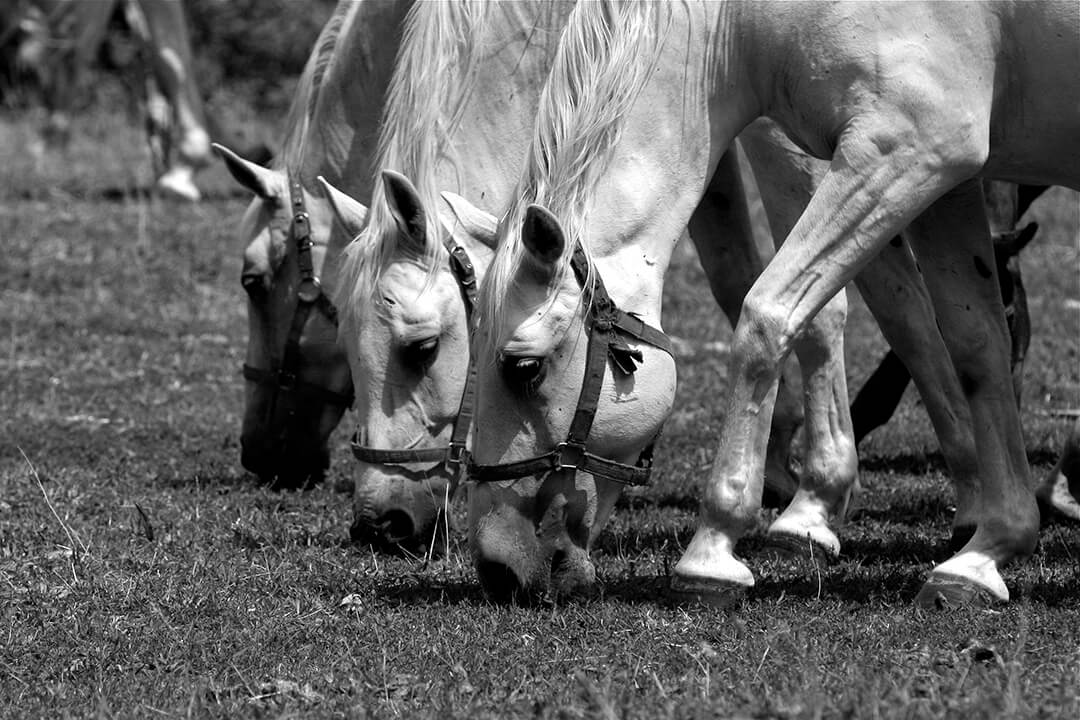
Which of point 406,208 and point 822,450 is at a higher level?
point 406,208

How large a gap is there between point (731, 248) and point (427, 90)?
4.68ft

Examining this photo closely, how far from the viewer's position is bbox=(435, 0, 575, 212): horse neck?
5.41 metres

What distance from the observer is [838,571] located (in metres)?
4.75

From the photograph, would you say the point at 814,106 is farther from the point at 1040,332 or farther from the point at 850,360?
the point at 1040,332

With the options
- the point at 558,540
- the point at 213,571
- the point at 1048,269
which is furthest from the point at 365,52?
the point at 1048,269

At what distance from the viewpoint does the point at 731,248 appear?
600 cm

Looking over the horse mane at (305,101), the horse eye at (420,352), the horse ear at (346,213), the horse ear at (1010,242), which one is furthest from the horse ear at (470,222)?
the horse ear at (1010,242)

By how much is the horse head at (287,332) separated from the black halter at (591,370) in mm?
2204

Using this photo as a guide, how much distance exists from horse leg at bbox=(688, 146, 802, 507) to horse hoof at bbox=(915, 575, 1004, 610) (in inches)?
76.1

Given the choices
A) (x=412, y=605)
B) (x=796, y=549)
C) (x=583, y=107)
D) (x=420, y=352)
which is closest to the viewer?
(x=583, y=107)

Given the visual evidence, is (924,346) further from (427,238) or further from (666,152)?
(427,238)

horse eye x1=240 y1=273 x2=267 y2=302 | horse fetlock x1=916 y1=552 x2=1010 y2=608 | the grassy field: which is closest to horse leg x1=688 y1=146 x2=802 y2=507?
the grassy field

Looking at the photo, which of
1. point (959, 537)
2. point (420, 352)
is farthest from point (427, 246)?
point (959, 537)

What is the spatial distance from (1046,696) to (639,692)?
826 millimetres
